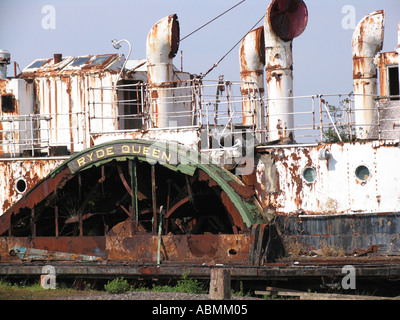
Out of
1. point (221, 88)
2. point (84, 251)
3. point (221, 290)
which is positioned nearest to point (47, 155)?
point (84, 251)

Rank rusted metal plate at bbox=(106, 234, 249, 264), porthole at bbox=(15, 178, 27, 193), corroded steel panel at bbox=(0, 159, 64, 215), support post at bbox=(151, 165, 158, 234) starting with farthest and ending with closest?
porthole at bbox=(15, 178, 27, 193) → corroded steel panel at bbox=(0, 159, 64, 215) → support post at bbox=(151, 165, 158, 234) → rusted metal plate at bbox=(106, 234, 249, 264)

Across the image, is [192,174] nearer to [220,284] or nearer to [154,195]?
[154,195]

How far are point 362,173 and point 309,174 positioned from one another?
1.12 meters

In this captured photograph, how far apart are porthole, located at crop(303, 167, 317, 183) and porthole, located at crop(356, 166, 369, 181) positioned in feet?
2.96

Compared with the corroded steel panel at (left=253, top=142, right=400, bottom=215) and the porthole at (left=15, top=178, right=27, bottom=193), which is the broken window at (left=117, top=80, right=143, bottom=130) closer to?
the porthole at (left=15, top=178, right=27, bottom=193)

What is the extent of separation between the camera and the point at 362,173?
55.9 ft

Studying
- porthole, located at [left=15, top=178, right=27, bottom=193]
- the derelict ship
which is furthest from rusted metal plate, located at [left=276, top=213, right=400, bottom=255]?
porthole, located at [left=15, top=178, right=27, bottom=193]

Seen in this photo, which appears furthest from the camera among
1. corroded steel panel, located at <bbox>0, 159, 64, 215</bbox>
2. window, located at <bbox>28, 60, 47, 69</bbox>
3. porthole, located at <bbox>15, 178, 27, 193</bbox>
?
window, located at <bbox>28, 60, 47, 69</bbox>

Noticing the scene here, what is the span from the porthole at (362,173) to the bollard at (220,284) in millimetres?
4010

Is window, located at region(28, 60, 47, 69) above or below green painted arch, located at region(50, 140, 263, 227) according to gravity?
above

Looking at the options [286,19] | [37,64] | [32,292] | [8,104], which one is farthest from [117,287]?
[37,64]

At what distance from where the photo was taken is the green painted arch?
17219 millimetres
